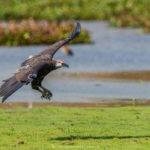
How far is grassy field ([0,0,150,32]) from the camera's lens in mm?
49344

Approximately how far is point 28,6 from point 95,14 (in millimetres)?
6059

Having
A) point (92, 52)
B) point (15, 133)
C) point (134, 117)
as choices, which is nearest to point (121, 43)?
point (92, 52)

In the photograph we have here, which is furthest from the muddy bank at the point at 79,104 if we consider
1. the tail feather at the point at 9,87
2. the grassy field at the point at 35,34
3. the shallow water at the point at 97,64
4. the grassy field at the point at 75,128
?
the grassy field at the point at 35,34

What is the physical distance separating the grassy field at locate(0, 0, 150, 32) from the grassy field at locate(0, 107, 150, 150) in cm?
3237

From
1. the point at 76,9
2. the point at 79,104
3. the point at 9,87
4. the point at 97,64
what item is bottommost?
the point at 76,9

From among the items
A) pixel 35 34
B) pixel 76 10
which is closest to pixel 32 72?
pixel 35 34

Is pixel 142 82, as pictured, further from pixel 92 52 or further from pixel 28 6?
pixel 28 6

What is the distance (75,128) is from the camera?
11602mm

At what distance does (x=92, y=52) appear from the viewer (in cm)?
2838

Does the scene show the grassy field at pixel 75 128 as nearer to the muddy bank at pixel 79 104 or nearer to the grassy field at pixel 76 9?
the muddy bank at pixel 79 104

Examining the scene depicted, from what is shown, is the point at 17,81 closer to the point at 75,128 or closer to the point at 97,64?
the point at 75,128

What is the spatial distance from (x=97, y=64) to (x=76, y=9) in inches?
1125

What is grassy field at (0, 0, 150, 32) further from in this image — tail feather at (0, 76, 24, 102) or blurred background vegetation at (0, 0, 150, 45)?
tail feather at (0, 76, 24, 102)

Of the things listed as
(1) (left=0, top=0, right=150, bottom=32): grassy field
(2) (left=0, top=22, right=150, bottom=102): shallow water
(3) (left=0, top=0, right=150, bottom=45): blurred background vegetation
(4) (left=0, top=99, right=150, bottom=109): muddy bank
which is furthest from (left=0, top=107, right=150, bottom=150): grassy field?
(1) (left=0, top=0, right=150, bottom=32): grassy field
